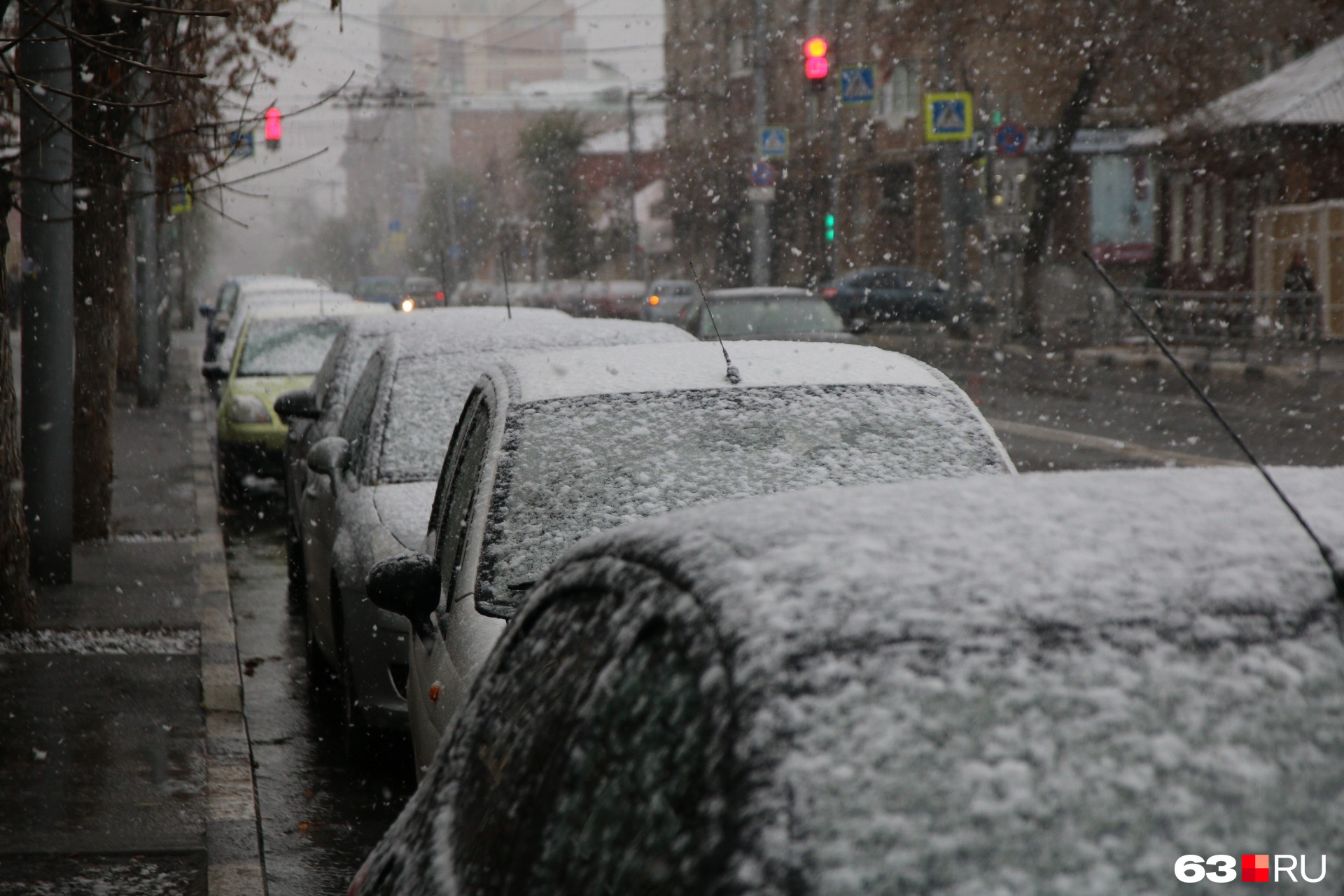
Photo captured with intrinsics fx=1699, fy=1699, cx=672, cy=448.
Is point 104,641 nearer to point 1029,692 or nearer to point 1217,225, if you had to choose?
point 1029,692

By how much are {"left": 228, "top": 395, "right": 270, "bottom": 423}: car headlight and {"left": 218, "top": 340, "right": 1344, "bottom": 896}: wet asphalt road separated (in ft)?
2.52

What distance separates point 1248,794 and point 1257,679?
124mm

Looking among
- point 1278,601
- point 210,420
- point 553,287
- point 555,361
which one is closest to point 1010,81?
point 553,287

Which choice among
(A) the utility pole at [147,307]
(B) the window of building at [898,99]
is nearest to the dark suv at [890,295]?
(B) the window of building at [898,99]

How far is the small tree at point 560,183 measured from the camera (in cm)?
6850

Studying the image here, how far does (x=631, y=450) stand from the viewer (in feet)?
14.1

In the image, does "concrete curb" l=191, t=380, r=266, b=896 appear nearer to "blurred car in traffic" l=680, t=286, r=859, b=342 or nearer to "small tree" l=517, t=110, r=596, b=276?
"blurred car in traffic" l=680, t=286, r=859, b=342

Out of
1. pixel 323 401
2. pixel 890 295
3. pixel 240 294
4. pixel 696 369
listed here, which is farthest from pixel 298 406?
pixel 890 295

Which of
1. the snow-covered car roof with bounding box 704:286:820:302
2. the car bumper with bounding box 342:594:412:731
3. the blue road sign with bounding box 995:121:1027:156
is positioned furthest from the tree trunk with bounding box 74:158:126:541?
the blue road sign with bounding box 995:121:1027:156

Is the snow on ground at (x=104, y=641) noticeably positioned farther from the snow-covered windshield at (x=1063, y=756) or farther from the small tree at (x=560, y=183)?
the small tree at (x=560, y=183)

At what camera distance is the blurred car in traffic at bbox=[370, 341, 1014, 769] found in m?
4.08

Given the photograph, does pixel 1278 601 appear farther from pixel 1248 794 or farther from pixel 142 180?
pixel 142 180

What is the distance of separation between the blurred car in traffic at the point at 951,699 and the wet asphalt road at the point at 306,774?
11.3ft

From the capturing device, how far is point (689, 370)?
4688 millimetres
